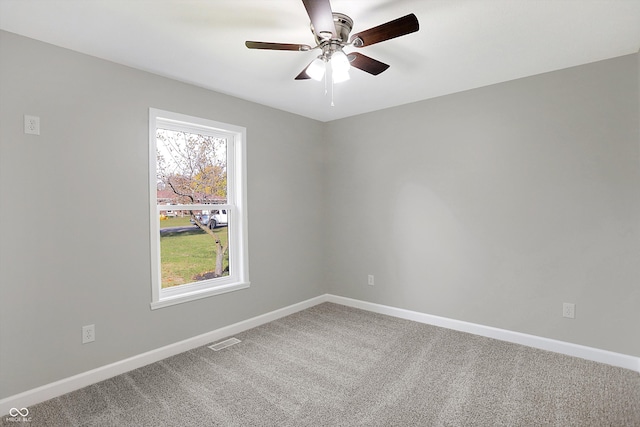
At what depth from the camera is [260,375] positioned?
2533mm

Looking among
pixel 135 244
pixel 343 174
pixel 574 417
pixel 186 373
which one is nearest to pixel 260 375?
pixel 186 373

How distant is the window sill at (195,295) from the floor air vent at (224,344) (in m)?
0.47

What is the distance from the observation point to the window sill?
2.85 metres

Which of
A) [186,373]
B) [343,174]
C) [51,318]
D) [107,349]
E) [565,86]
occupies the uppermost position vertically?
[565,86]

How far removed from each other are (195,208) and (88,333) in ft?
4.32

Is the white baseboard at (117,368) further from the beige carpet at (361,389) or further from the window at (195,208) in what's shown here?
the window at (195,208)

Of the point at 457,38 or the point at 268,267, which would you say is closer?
the point at 457,38

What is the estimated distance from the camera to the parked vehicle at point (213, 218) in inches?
131

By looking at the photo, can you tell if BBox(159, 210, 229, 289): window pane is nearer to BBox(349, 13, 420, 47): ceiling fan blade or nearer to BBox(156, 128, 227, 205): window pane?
BBox(156, 128, 227, 205): window pane

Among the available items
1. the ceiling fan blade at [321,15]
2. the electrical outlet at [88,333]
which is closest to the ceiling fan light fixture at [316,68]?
the ceiling fan blade at [321,15]

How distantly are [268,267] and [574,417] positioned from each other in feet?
9.48

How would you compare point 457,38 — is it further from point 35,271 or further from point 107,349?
point 107,349

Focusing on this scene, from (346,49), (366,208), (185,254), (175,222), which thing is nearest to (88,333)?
(185,254)

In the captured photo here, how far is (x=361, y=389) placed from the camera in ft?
7.66
